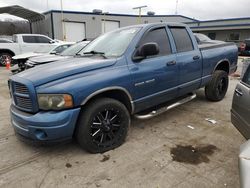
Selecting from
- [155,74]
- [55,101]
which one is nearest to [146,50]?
[155,74]

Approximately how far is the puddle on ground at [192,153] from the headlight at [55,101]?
1.64 metres

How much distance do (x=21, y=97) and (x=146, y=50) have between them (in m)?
1.92

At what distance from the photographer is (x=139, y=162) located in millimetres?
3143

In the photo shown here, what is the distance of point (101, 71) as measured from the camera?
3244 millimetres

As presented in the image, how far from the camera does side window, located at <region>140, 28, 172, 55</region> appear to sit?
402 cm

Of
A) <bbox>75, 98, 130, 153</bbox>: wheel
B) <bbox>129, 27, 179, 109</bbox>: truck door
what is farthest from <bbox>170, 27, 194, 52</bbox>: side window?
<bbox>75, 98, 130, 153</bbox>: wheel

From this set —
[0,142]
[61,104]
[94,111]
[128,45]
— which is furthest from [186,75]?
[0,142]

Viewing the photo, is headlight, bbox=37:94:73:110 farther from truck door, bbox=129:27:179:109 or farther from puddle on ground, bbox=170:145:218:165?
puddle on ground, bbox=170:145:218:165

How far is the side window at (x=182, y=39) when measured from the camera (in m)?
4.47

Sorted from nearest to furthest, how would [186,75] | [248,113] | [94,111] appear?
[248,113], [94,111], [186,75]

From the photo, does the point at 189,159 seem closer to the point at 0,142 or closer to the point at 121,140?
the point at 121,140

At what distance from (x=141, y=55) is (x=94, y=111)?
3.91 ft

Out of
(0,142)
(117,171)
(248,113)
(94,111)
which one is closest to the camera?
(248,113)

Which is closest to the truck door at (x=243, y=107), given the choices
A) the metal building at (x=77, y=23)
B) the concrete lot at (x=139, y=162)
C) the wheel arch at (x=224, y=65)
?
the concrete lot at (x=139, y=162)
